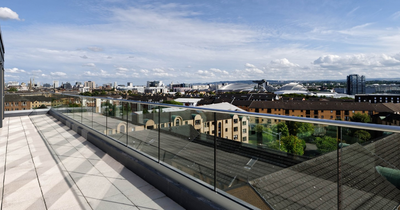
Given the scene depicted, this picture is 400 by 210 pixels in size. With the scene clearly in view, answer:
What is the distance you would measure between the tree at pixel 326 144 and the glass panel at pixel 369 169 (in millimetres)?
58

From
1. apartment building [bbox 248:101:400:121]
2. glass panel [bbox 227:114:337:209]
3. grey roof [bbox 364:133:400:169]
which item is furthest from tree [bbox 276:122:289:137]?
apartment building [bbox 248:101:400:121]

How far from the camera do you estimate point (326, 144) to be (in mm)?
1553

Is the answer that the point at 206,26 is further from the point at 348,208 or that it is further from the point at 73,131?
the point at 348,208

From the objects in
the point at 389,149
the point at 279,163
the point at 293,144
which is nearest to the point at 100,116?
the point at 279,163

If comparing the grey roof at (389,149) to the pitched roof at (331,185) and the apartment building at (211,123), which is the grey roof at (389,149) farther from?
the apartment building at (211,123)

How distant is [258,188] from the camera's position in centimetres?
198

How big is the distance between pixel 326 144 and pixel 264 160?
52 cm

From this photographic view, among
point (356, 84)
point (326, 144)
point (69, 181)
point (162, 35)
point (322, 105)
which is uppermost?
point (162, 35)

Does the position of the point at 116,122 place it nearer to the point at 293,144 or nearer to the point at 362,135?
the point at 293,144

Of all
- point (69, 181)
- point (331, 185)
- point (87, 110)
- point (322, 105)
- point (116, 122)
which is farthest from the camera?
point (322, 105)

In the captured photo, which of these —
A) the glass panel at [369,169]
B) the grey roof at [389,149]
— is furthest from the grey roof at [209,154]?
the grey roof at [389,149]

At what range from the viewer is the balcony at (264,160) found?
136 cm

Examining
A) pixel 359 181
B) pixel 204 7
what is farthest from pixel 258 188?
pixel 204 7

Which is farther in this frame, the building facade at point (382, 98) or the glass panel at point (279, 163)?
the building facade at point (382, 98)
